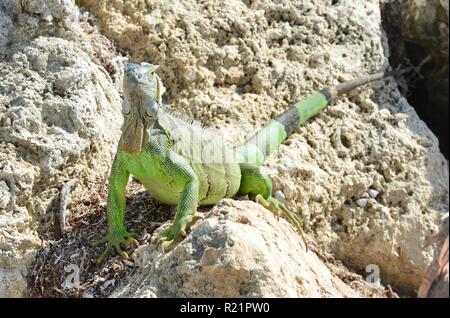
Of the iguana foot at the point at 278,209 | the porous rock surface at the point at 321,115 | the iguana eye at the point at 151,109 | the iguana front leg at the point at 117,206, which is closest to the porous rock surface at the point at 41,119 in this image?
the iguana front leg at the point at 117,206

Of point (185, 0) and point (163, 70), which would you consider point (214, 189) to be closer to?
point (163, 70)

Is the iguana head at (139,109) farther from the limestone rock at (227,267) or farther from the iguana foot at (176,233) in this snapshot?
the limestone rock at (227,267)

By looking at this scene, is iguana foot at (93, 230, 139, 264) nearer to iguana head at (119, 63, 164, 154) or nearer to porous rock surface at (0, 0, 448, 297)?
porous rock surface at (0, 0, 448, 297)

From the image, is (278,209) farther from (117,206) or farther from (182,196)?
(117,206)

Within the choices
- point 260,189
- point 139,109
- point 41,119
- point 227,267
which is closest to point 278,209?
point 260,189

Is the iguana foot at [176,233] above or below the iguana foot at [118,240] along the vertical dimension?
above

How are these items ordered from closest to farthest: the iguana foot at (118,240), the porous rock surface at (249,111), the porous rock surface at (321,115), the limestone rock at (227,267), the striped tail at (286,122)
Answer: the limestone rock at (227,267) < the iguana foot at (118,240) < the porous rock surface at (249,111) < the striped tail at (286,122) < the porous rock surface at (321,115)

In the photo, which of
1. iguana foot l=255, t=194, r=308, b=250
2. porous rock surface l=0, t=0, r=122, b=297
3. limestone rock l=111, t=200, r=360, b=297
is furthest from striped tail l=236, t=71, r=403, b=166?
limestone rock l=111, t=200, r=360, b=297
